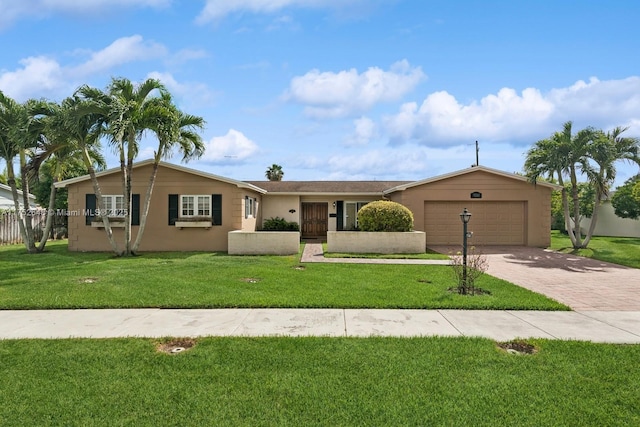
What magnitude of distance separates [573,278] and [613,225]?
19.9 meters

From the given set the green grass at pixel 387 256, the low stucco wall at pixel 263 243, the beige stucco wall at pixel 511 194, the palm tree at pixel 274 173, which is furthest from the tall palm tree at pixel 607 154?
the palm tree at pixel 274 173

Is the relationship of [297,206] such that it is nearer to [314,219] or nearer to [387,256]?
[314,219]

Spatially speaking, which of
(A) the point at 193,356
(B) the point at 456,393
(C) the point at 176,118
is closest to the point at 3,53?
(C) the point at 176,118

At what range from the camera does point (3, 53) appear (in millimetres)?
10219

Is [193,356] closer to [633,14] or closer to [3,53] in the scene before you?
[3,53]

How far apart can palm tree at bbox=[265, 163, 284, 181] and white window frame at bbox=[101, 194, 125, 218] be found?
65.3 feet

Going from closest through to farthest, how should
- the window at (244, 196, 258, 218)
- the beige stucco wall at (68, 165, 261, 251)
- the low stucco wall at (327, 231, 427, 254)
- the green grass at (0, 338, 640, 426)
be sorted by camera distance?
the green grass at (0, 338, 640, 426) → the low stucco wall at (327, 231, 427, 254) → the beige stucco wall at (68, 165, 261, 251) → the window at (244, 196, 258, 218)

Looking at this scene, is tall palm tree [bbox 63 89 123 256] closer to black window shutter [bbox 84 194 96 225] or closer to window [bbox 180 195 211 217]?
black window shutter [bbox 84 194 96 225]

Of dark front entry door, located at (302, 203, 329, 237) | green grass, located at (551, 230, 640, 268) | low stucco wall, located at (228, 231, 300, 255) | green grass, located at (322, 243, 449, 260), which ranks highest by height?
dark front entry door, located at (302, 203, 329, 237)

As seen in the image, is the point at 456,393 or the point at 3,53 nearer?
the point at 456,393

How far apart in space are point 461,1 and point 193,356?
10.6m

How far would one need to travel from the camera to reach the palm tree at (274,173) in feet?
114

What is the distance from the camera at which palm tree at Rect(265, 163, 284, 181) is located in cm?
3466

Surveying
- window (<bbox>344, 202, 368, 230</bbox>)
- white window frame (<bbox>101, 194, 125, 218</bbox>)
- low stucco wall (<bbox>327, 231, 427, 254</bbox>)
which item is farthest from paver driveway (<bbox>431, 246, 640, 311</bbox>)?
white window frame (<bbox>101, 194, 125, 218</bbox>)
